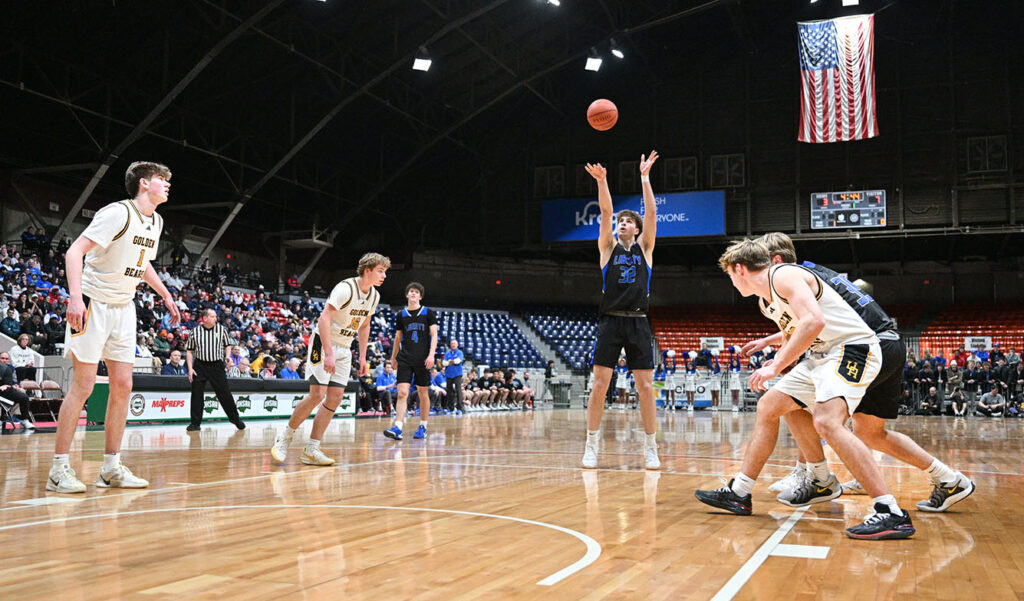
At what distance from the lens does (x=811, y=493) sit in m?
4.38

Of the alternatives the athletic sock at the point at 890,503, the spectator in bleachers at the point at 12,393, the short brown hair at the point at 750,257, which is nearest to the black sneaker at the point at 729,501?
the athletic sock at the point at 890,503

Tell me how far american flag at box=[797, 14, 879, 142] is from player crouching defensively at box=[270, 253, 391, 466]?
18987 millimetres

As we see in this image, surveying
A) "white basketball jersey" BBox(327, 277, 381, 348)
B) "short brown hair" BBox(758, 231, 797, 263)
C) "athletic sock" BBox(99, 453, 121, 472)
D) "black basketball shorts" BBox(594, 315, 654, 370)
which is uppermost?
"short brown hair" BBox(758, 231, 797, 263)

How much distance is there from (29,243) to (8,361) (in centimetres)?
1130

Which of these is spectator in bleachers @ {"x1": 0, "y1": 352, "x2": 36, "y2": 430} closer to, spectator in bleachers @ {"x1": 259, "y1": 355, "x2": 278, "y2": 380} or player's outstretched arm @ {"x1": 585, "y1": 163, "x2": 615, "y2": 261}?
spectator in bleachers @ {"x1": 259, "y1": 355, "x2": 278, "y2": 380}

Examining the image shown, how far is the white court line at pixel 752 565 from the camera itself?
2.47m

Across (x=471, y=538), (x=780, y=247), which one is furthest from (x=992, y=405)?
(x=471, y=538)

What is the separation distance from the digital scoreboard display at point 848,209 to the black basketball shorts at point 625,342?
2252cm

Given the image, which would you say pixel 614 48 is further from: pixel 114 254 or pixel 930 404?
pixel 114 254

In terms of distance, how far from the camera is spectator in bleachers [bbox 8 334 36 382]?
41.4 ft

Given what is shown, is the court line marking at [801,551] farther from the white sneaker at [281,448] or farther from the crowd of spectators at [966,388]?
the crowd of spectators at [966,388]

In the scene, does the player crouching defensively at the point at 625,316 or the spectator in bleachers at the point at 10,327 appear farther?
the spectator in bleachers at the point at 10,327

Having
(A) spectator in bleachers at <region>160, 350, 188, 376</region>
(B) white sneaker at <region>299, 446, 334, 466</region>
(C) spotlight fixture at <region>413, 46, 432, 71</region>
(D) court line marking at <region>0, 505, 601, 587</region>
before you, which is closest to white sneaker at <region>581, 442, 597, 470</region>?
(B) white sneaker at <region>299, 446, 334, 466</region>

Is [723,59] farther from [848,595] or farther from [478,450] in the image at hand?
[848,595]
